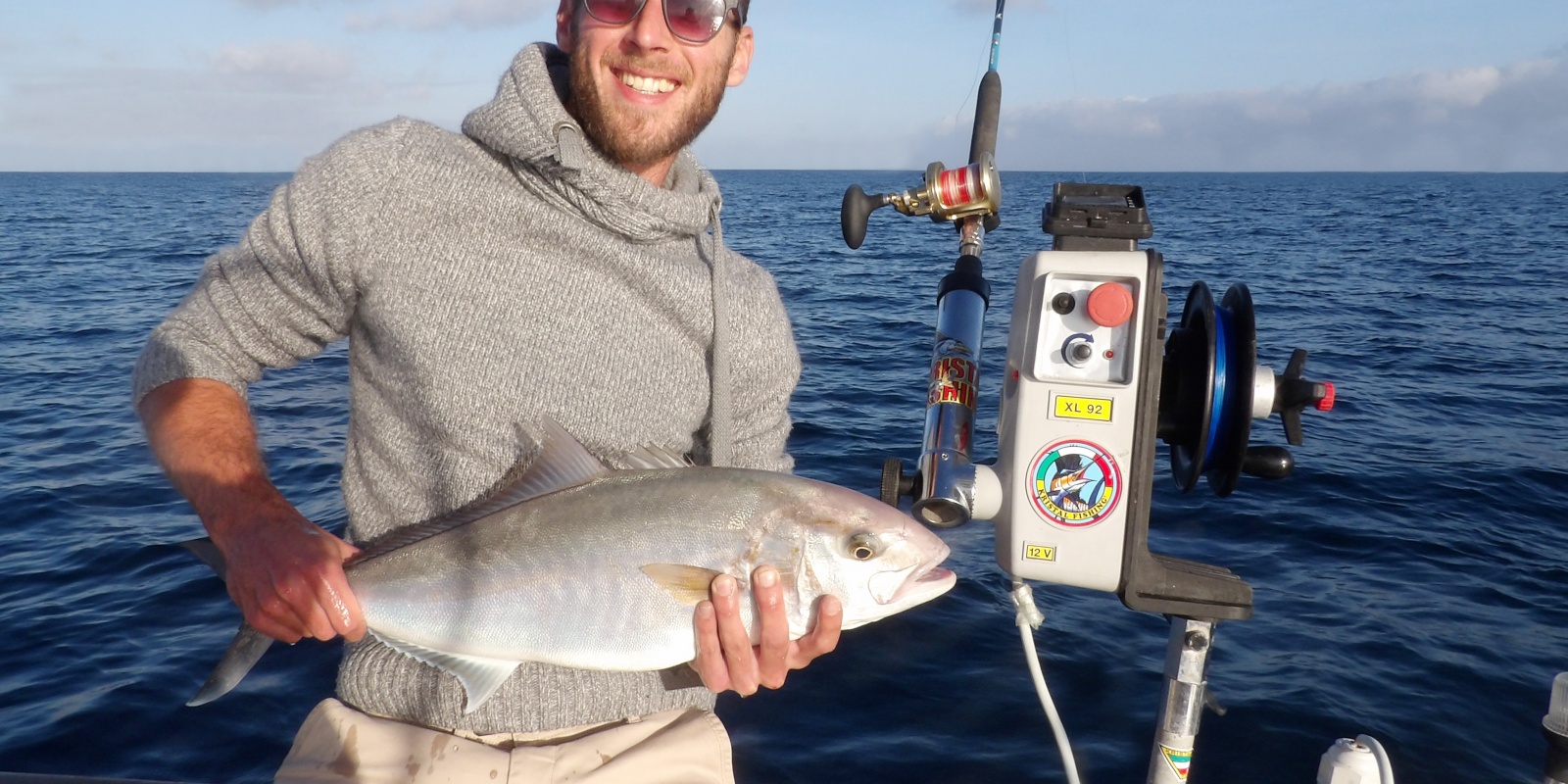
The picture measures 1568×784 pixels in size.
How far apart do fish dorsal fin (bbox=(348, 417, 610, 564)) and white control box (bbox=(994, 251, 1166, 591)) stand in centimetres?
99

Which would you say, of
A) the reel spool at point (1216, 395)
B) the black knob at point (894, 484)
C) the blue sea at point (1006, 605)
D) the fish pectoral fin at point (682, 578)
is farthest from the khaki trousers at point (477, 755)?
the blue sea at point (1006, 605)

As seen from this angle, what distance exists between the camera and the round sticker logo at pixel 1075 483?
7.67ft

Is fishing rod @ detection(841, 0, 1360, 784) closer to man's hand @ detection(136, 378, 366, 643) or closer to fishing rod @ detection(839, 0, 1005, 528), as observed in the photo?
fishing rod @ detection(839, 0, 1005, 528)

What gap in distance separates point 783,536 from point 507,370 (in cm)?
79

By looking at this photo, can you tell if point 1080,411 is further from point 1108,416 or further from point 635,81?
Answer: point 635,81

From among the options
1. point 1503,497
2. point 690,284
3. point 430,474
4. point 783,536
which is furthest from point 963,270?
point 1503,497

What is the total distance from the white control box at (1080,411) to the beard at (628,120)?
1.00 metres

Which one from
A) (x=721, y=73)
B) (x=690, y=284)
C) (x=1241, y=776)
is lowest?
(x=1241, y=776)

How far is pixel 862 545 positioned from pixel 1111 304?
77cm

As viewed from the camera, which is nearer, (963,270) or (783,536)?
(783,536)

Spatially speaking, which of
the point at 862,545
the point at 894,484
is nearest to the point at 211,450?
the point at 862,545

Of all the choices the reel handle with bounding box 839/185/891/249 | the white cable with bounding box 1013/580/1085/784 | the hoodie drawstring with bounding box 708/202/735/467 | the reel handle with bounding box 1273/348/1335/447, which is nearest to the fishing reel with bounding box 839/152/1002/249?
the reel handle with bounding box 839/185/891/249

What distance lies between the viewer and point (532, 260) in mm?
2570

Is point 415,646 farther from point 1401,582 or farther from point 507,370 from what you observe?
point 1401,582
